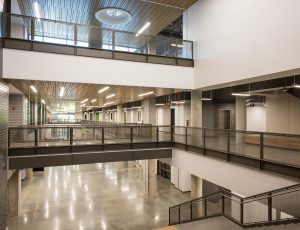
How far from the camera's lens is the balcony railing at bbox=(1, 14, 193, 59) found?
28.1 ft

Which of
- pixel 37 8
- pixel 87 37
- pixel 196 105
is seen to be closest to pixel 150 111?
pixel 196 105

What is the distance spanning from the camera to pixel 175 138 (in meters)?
11.4

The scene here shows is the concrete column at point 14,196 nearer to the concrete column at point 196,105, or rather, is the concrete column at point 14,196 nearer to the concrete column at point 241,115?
the concrete column at point 196,105

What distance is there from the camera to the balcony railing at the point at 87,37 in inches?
337

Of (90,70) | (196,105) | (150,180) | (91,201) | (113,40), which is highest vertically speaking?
(113,40)

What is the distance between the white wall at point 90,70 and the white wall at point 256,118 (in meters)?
5.95

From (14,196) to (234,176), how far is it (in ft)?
41.0

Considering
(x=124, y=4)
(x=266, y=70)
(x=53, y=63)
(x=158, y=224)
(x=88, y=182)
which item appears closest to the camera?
(x=266, y=70)

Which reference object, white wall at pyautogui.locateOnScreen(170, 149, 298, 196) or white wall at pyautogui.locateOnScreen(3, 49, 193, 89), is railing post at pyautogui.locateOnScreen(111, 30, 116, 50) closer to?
white wall at pyautogui.locateOnScreen(3, 49, 193, 89)

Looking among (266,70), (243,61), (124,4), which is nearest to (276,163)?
(266,70)

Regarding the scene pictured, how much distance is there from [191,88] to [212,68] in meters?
1.63

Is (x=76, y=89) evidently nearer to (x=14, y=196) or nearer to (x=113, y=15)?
(x=113, y=15)

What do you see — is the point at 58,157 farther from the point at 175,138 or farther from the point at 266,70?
the point at 266,70

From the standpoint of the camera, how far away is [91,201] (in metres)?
16.2
